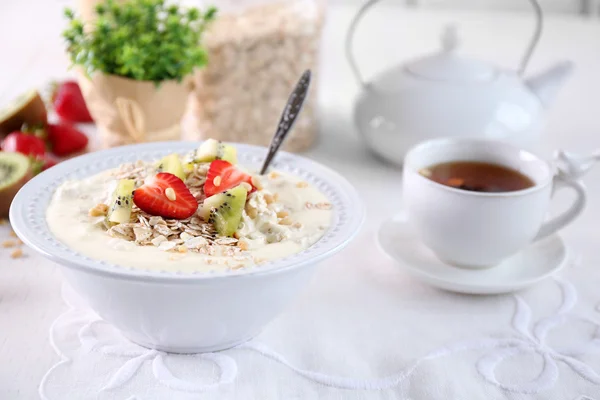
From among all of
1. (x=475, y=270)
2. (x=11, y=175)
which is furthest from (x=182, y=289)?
(x=11, y=175)

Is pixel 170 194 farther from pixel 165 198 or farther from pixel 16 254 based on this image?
pixel 16 254

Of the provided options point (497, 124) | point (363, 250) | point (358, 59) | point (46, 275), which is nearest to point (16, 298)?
point (46, 275)

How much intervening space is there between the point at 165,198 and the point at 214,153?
14cm

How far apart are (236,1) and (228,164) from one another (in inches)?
23.0

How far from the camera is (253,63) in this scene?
1414 millimetres

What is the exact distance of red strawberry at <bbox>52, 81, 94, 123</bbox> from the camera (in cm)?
160

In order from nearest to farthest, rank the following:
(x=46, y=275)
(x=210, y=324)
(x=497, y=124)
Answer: (x=210, y=324), (x=46, y=275), (x=497, y=124)

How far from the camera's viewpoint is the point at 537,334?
993 millimetres

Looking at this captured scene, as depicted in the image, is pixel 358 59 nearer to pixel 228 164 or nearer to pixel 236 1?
pixel 236 1

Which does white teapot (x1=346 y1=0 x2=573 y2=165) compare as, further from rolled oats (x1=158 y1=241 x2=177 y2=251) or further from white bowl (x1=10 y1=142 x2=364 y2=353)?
rolled oats (x1=158 y1=241 x2=177 y2=251)

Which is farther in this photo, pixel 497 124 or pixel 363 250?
pixel 497 124

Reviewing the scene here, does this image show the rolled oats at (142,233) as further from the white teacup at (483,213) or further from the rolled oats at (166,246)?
the white teacup at (483,213)

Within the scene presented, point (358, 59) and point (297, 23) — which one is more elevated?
point (297, 23)

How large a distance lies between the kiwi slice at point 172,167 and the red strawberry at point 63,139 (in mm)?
536
